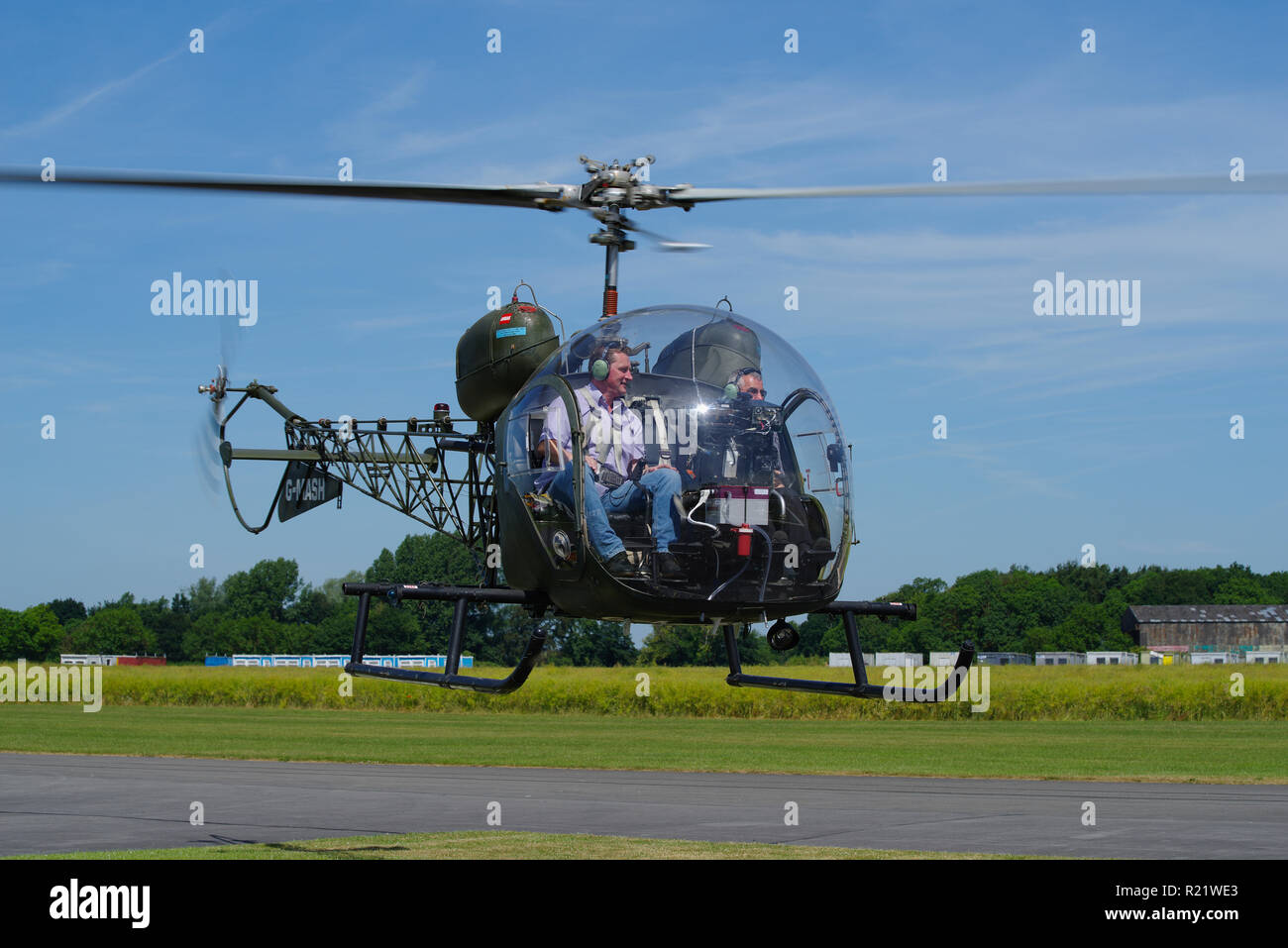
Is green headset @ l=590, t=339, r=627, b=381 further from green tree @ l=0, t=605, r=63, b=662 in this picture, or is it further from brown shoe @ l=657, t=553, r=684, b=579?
green tree @ l=0, t=605, r=63, b=662

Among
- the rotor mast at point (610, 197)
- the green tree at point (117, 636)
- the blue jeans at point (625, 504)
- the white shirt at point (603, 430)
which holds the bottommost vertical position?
the green tree at point (117, 636)

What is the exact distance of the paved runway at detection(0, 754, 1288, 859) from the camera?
61.6 feet

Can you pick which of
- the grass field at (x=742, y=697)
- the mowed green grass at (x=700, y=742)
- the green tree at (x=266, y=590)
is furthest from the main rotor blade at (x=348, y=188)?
the green tree at (x=266, y=590)

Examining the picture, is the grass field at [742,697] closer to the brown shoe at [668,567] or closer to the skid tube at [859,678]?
the skid tube at [859,678]

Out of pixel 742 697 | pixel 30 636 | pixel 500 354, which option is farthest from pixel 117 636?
pixel 500 354

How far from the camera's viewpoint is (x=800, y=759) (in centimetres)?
3391

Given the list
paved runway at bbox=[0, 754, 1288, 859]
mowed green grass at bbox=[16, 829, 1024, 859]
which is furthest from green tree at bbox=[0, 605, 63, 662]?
mowed green grass at bbox=[16, 829, 1024, 859]

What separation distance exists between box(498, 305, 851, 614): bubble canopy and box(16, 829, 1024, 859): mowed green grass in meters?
7.60

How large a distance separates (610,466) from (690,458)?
604 mm

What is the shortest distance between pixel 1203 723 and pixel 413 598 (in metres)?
43.9

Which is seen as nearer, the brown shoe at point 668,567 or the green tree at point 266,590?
the brown shoe at point 668,567

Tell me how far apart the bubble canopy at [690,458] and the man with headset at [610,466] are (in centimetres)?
1

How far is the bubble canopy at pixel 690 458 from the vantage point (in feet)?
31.7
